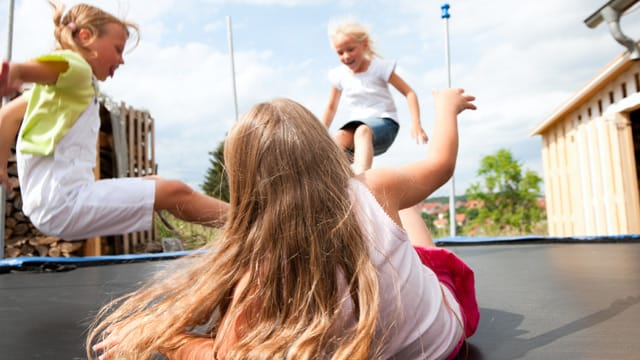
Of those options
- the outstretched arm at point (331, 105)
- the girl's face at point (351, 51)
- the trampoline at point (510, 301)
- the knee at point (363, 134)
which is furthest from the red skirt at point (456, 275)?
the outstretched arm at point (331, 105)

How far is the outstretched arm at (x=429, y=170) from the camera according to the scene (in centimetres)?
66

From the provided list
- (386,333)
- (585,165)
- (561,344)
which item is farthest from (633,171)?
(386,333)

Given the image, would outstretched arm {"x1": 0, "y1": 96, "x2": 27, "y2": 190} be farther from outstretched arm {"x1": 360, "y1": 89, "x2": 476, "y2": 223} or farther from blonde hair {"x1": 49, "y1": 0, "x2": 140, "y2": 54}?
outstretched arm {"x1": 360, "y1": 89, "x2": 476, "y2": 223}

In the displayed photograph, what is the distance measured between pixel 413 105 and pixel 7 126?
4.75ft

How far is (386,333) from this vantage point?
0.60 m

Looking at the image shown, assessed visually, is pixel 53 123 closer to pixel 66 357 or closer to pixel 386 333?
pixel 66 357

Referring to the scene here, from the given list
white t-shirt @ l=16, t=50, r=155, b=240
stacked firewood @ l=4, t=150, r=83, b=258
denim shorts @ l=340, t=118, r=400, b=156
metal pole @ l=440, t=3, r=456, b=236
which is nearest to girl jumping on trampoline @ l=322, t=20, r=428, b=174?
denim shorts @ l=340, t=118, r=400, b=156

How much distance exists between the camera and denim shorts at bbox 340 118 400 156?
210cm

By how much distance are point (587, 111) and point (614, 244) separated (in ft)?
6.59

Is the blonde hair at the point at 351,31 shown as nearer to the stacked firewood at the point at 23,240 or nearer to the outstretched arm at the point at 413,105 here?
the outstretched arm at the point at 413,105

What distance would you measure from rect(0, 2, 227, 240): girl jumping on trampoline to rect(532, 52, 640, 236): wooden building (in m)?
2.81

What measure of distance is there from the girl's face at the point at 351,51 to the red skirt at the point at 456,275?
164 centimetres

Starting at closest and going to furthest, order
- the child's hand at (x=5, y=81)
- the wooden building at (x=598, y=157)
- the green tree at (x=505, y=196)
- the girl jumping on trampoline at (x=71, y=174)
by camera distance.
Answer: the child's hand at (x=5, y=81) → the girl jumping on trampoline at (x=71, y=174) → the wooden building at (x=598, y=157) → the green tree at (x=505, y=196)

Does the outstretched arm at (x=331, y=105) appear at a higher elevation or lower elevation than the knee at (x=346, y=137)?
higher
